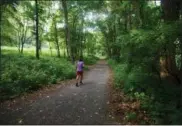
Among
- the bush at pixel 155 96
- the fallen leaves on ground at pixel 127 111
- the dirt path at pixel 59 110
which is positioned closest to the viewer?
the bush at pixel 155 96

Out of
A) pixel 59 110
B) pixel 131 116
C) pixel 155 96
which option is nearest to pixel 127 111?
pixel 131 116

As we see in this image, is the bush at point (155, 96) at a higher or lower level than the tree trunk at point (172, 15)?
lower

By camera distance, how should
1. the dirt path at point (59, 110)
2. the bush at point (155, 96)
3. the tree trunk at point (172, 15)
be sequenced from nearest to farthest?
the bush at point (155, 96)
the dirt path at point (59, 110)
the tree trunk at point (172, 15)

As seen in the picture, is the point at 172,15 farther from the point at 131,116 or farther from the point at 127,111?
the point at 131,116

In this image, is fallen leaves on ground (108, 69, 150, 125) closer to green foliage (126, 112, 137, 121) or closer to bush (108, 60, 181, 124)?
green foliage (126, 112, 137, 121)

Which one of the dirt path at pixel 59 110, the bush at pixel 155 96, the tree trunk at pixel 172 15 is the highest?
the tree trunk at pixel 172 15

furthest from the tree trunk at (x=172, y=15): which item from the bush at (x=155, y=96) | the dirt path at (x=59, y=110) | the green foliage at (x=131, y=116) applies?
the dirt path at (x=59, y=110)

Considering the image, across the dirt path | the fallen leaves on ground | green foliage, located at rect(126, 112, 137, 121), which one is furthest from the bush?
the dirt path

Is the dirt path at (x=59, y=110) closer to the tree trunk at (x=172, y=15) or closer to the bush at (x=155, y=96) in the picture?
the bush at (x=155, y=96)

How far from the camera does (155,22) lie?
988 centimetres

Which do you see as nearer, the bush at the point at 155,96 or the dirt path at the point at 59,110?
the bush at the point at 155,96

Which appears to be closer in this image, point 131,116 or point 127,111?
point 131,116

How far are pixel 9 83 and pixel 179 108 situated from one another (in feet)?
27.9

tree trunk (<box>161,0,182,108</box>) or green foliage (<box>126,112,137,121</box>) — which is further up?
tree trunk (<box>161,0,182,108</box>)
